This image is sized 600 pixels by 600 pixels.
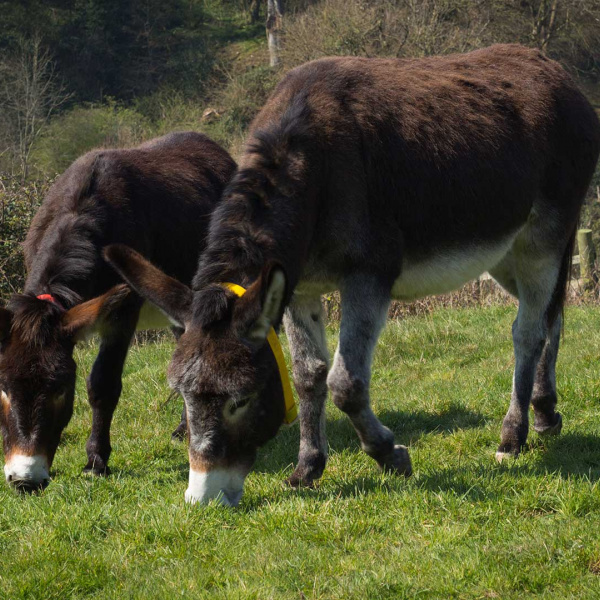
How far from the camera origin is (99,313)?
4785 mm

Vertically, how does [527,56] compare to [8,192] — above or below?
above

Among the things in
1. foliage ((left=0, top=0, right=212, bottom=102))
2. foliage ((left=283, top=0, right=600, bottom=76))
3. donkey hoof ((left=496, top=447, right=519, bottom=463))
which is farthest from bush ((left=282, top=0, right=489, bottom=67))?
donkey hoof ((left=496, top=447, right=519, bottom=463))

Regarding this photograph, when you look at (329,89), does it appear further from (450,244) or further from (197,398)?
(197,398)

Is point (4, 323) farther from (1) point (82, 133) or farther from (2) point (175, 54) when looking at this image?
(2) point (175, 54)

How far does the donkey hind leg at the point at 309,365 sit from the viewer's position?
5.16 m

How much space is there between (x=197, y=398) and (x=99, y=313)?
118cm

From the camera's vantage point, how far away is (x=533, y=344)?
18.5ft

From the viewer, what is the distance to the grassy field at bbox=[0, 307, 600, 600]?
11.0 feet

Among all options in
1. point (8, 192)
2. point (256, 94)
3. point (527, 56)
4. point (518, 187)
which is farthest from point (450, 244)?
point (256, 94)

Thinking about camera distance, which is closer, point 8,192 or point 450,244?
point 450,244

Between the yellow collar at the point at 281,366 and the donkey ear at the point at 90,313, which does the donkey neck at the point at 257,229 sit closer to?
the yellow collar at the point at 281,366

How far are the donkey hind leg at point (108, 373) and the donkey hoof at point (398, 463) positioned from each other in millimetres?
1936

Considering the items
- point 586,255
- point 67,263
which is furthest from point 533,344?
point 586,255

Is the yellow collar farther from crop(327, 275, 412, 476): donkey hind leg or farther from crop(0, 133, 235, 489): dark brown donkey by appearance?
A: crop(0, 133, 235, 489): dark brown donkey
